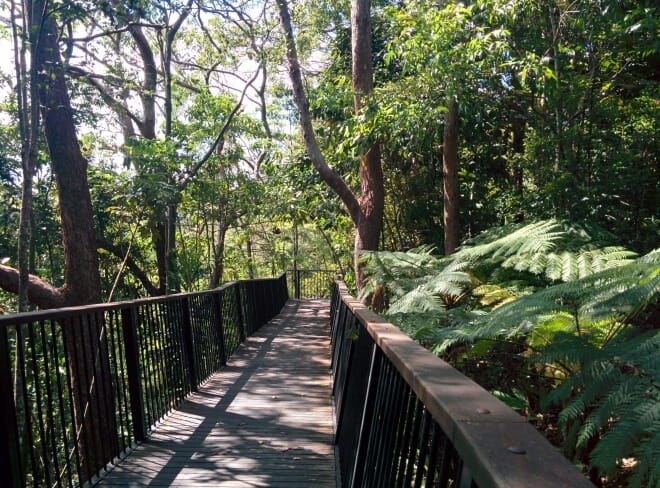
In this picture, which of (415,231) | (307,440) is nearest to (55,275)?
(415,231)

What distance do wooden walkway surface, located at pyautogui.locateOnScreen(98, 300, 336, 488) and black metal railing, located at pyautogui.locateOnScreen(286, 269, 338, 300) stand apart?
52.7 feet

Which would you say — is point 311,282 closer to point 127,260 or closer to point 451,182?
point 127,260

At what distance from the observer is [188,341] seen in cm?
573

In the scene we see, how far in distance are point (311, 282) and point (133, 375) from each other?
67.2 feet

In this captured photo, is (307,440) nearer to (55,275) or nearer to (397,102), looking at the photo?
(397,102)

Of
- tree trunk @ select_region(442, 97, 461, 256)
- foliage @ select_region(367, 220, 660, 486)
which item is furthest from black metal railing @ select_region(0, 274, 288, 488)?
tree trunk @ select_region(442, 97, 461, 256)

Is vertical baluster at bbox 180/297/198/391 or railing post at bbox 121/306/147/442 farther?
vertical baluster at bbox 180/297/198/391

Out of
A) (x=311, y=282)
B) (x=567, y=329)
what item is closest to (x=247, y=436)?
(x=567, y=329)

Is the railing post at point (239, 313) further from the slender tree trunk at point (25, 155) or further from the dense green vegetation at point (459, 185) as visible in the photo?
the slender tree trunk at point (25, 155)

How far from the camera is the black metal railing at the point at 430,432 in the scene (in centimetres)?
91

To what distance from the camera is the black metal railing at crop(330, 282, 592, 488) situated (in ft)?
2.98

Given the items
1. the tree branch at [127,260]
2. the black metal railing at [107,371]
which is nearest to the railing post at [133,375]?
the black metal railing at [107,371]

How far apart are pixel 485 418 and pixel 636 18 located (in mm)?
6662

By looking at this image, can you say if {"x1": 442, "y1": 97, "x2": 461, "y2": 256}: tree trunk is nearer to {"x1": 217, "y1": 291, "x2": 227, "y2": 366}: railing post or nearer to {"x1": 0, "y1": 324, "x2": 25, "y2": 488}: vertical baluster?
{"x1": 217, "y1": 291, "x2": 227, "y2": 366}: railing post
